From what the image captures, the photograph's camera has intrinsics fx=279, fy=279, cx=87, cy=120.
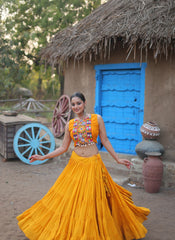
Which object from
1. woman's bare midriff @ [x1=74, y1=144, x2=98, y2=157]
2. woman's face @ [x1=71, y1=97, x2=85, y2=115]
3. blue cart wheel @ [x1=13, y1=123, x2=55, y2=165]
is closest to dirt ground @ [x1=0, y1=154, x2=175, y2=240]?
blue cart wheel @ [x1=13, y1=123, x2=55, y2=165]

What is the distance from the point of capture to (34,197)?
15.3 ft

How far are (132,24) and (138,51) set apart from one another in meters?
0.62

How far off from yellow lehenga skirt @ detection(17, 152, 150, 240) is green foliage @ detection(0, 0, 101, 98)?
10254 millimetres

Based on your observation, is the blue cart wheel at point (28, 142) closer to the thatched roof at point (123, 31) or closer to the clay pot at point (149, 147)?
the thatched roof at point (123, 31)

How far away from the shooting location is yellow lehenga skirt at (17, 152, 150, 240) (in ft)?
8.82

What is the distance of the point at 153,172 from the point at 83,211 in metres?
2.57

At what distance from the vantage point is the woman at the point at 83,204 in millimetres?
2697

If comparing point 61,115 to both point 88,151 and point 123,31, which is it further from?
point 88,151

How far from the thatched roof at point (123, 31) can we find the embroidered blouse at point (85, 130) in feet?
8.93

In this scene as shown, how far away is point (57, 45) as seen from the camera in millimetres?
7145

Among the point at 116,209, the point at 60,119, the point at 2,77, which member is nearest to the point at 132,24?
the point at 60,119

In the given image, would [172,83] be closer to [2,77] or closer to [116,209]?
[116,209]

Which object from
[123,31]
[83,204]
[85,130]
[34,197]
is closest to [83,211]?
[83,204]

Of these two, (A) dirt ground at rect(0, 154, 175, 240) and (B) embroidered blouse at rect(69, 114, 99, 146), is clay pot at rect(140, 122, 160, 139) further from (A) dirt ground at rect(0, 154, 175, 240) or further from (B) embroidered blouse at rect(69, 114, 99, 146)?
(B) embroidered blouse at rect(69, 114, 99, 146)
